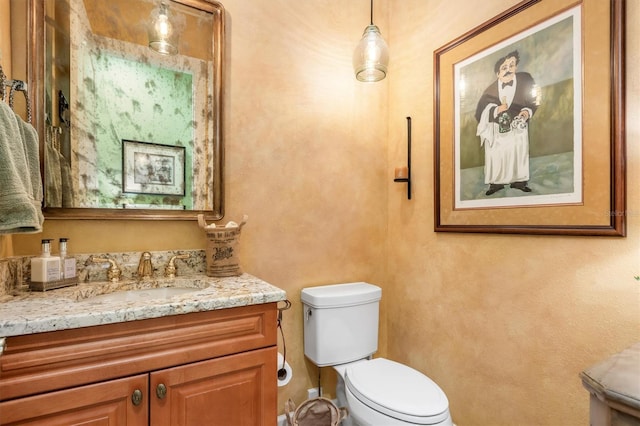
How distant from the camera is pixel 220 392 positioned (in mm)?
1021

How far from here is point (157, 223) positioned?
1427 mm

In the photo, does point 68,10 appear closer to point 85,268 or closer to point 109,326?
point 85,268

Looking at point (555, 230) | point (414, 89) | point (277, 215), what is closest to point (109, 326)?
point (277, 215)

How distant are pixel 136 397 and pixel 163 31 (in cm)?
145

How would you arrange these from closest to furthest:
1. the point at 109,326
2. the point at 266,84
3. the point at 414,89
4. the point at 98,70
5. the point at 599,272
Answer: the point at 109,326 → the point at 599,272 → the point at 98,70 → the point at 266,84 → the point at 414,89

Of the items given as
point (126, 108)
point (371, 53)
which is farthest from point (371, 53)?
point (126, 108)

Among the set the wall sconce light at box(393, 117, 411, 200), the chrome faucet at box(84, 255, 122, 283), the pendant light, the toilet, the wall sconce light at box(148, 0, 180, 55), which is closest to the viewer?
the toilet

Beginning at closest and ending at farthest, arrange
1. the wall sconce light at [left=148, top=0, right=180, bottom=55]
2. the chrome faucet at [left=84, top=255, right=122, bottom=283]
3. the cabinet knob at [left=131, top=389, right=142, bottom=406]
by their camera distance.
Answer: the cabinet knob at [left=131, top=389, right=142, bottom=406]
the chrome faucet at [left=84, top=255, right=122, bottom=283]
the wall sconce light at [left=148, top=0, right=180, bottom=55]

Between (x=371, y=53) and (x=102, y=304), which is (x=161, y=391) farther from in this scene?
(x=371, y=53)

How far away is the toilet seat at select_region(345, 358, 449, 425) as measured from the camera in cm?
114

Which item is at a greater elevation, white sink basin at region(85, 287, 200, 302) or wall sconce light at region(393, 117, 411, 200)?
wall sconce light at region(393, 117, 411, 200)

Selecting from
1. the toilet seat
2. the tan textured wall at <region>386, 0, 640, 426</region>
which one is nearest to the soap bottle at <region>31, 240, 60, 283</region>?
the toilet seat

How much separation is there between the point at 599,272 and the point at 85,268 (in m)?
1.93

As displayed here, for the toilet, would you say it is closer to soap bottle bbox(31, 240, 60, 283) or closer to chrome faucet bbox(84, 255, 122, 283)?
chrome faucet bbox(84, 255, 122, 283)
